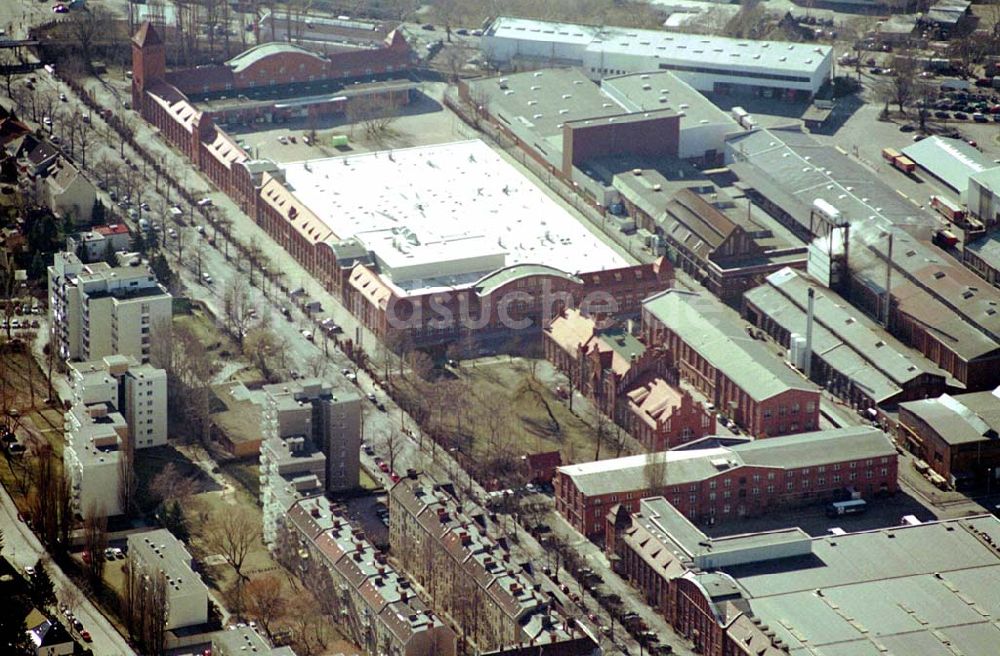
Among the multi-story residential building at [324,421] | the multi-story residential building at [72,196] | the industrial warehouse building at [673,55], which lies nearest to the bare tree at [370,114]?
the industrial warehouse building at [673,55]

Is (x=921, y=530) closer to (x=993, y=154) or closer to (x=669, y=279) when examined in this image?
(x=669, y=279)

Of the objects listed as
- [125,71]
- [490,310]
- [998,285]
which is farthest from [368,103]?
[998,285]

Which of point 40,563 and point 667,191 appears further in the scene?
point 667,191

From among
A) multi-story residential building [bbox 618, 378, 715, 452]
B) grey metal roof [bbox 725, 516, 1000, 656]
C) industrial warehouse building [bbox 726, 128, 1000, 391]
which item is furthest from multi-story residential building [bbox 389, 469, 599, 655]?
industrial warehouse building [bbox 726, 128, 1000, 391]

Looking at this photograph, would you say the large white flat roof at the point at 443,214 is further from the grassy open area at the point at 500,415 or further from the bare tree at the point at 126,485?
the bare tree at the point at 126,485

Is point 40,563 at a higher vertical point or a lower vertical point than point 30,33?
lower

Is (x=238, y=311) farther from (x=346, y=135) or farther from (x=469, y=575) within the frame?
(x=469, y=575)
